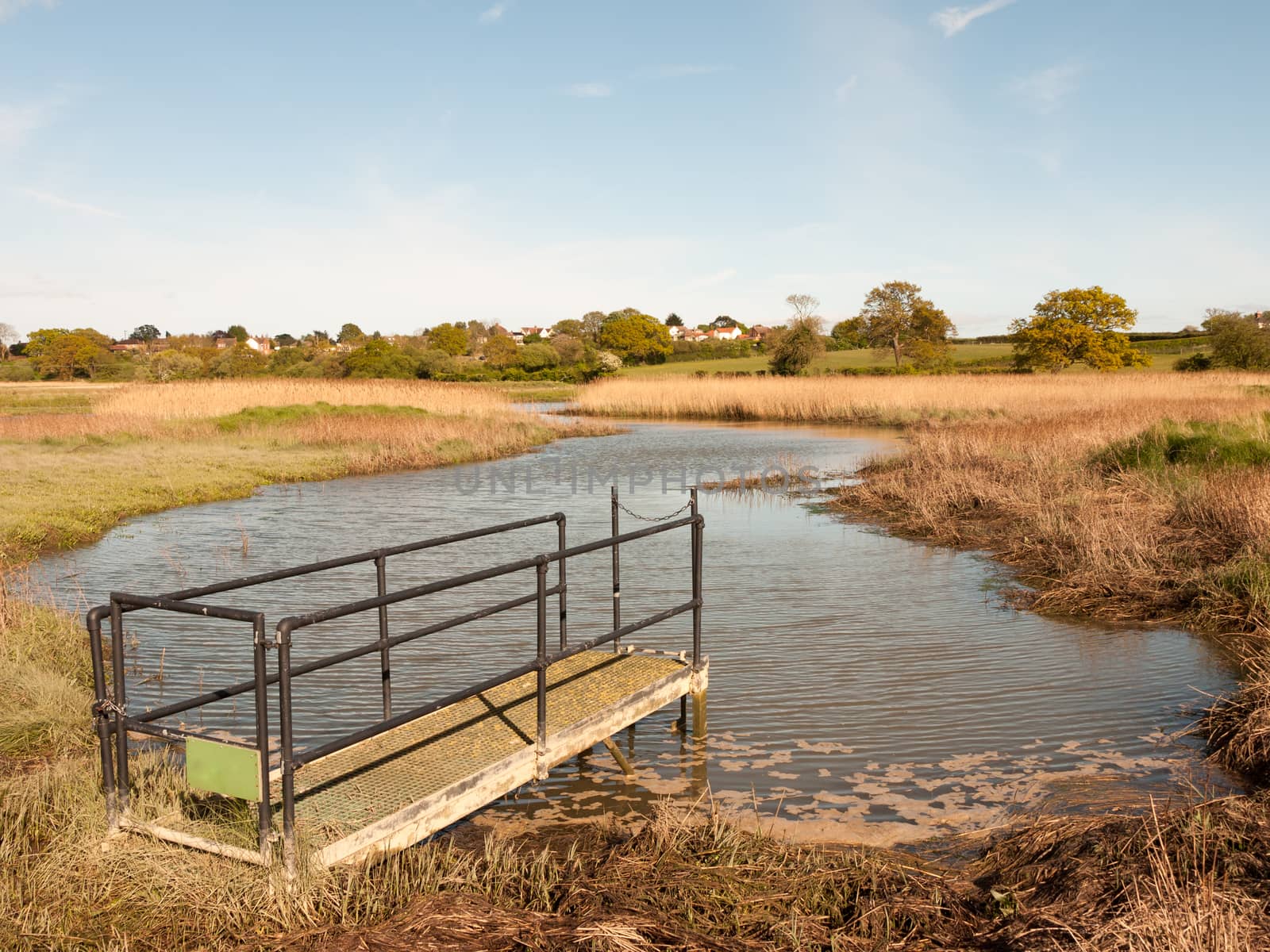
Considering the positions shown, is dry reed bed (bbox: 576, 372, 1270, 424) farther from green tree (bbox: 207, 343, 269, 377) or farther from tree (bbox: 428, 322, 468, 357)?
tree (bbox: 428, 322, 468, 357)

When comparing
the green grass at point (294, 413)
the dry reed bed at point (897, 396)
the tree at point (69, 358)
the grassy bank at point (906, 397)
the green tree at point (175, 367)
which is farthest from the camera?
the tree at point (69, 358)

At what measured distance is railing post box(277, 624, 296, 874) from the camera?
11.5 ft

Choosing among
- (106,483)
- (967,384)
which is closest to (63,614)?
(106,483)

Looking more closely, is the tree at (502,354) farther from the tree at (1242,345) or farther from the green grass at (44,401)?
the tree at (1242,345)

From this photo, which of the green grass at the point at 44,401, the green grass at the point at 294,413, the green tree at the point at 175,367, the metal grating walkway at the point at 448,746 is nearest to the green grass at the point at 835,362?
the green tree at the point at 175,367

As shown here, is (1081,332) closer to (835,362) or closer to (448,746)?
(835,362)

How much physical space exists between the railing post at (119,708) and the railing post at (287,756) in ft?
2.32

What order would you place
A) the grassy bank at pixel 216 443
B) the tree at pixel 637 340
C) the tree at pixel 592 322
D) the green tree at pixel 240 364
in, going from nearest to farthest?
1. the grassy bank at pixel 216 443
2. the green tree at pixel 240 364
3. the tree at pixel 637 340
4. the tree at pixel 592 322

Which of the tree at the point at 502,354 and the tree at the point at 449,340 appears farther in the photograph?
the tree at the point at 449,340

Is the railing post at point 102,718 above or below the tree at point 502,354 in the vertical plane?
below

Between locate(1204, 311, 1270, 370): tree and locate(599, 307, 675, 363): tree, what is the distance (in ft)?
177

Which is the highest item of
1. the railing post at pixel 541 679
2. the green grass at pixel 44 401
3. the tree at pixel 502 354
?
the tree at pixel 502 354

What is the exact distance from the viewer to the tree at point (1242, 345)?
4916 centimetres

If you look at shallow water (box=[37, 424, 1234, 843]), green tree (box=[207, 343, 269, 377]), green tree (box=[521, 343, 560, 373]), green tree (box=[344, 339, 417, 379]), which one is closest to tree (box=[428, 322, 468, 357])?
green tree (box=[521, 343, 560, 373])
